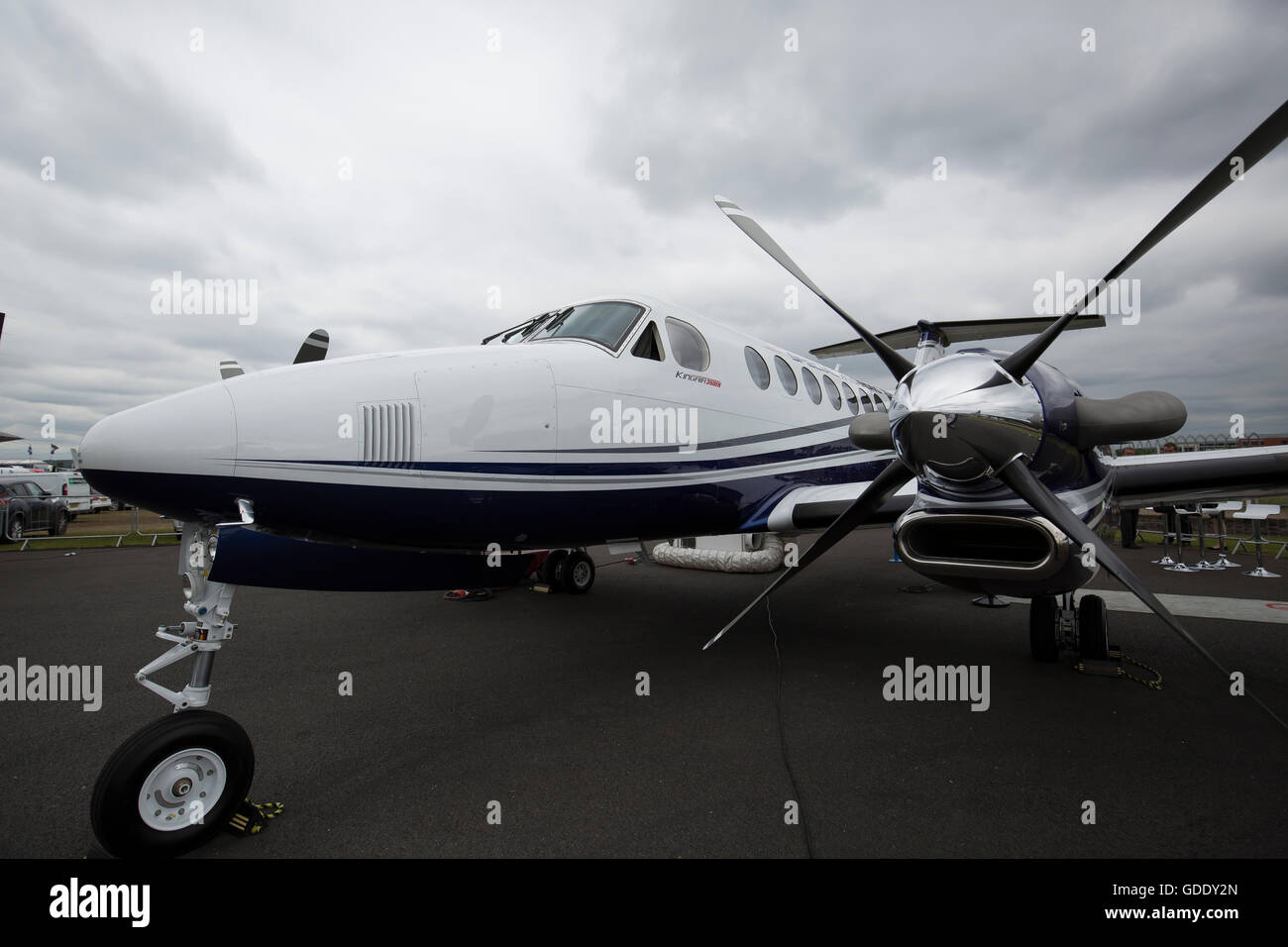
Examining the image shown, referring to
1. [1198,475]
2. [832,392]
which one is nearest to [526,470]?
[1198,475]

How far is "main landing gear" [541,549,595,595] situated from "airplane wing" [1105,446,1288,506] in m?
6.95

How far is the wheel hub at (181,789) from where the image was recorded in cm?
275

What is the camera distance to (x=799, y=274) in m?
4.36

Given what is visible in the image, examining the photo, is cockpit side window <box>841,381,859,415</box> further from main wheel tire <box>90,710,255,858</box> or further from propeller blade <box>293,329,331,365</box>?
main wheel tire <box>90,710,255,858</box>

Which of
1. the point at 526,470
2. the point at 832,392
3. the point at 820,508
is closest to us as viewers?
the point at 526,470

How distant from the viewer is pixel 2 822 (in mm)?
2967

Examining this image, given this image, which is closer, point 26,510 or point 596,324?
point 596,324

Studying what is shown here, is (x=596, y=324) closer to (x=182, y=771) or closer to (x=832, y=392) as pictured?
(x=182, y=771)

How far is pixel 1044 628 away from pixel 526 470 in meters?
4.98

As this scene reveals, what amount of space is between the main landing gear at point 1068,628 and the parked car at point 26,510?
2364 cm

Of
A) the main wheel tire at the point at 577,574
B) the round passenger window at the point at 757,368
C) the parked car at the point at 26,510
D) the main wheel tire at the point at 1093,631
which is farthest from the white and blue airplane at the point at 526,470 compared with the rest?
the parked car at the point at 26,510

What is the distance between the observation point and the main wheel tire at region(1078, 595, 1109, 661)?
17.6 feet

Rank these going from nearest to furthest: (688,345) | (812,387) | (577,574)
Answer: (688,345) → (812,387) → (577,574)
